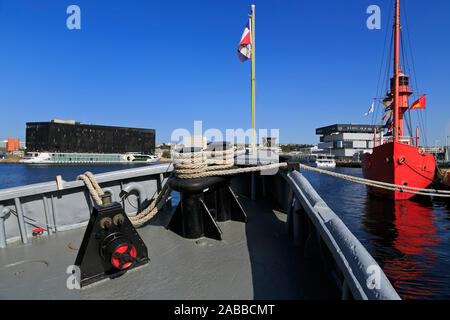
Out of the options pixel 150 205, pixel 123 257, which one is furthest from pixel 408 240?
Answer: pixel 123 257

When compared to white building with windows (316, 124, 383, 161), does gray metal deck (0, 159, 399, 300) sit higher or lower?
lower

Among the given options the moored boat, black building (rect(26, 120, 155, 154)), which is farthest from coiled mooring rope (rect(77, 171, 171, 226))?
black building (rect(26, 120, 155, 154))

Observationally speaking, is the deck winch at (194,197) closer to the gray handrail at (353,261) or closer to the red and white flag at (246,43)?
the gray handrail at (353,261)

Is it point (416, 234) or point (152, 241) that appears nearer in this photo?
point (152, 241)

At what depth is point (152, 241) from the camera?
345cm

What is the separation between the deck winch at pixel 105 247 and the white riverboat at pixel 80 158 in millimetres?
82355

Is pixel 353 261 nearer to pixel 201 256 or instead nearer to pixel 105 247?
pixel 201 256

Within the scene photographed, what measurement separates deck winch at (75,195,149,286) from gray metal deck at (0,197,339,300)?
0.12m

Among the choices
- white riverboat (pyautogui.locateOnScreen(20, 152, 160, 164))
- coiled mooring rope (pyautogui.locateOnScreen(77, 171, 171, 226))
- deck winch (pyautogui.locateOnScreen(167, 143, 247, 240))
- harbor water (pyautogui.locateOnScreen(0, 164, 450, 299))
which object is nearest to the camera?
coiled mooring rope (pyautogui.locateOnScreen(77, 171, 171, 226))

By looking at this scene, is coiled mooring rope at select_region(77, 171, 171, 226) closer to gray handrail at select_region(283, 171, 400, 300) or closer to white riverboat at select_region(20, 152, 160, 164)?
gray handrail at select_region(283, 171, 400, 300)

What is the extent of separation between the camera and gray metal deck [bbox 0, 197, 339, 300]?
216cm
